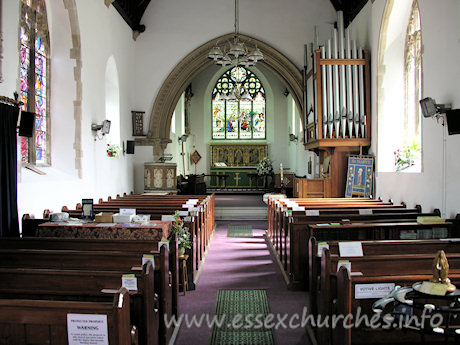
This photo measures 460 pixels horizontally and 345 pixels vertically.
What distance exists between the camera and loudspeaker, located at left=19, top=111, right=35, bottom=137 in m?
4.64

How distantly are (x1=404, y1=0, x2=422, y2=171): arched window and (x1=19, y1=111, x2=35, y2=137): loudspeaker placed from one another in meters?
5.61

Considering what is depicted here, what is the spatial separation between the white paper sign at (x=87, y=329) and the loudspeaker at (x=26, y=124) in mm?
3520

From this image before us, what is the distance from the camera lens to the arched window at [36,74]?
5.68 meters

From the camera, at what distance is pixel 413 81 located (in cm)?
676

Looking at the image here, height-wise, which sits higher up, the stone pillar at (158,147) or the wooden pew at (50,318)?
the stone pillar at (158,147)

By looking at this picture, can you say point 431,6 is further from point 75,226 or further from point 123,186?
point 123,186

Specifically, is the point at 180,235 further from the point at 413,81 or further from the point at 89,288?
the point at 413,81

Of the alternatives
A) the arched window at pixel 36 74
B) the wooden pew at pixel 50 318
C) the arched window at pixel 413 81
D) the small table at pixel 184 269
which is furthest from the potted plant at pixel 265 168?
the wooden pew at pixel 50 318

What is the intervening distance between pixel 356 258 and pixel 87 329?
186 cm

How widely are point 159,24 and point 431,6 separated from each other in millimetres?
7210

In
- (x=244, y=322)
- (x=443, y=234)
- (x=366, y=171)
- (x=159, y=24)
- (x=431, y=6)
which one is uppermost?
(x=159, y=24)

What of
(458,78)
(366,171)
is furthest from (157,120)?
(458,78)

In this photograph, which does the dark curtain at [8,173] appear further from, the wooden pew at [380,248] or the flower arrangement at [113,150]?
the flower arrangement at [113,150]

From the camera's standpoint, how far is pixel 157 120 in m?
10.6
